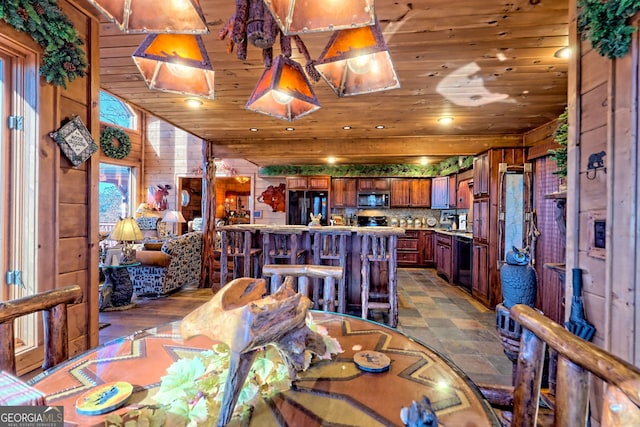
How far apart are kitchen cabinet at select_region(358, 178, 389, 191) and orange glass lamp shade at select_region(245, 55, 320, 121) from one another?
224 inches

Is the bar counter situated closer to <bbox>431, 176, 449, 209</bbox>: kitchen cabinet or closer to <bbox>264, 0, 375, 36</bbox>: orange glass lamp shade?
<bbox>264, 0, 375, 36</bbox>: orange glass lamp shade

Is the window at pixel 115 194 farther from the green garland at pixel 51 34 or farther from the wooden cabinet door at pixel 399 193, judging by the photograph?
the green garland at pixel 51 34

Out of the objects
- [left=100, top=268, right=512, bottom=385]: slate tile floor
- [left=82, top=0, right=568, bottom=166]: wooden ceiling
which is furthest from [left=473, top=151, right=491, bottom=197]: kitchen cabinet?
[left=100, top=268, right=512, bottom=385]: slate tile floor

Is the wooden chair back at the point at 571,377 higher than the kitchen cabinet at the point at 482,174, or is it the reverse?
the kitchen cabinet at the point at 482,174

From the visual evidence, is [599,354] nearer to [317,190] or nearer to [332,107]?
[332,107]

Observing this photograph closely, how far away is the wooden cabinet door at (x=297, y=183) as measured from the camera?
7.32 meters

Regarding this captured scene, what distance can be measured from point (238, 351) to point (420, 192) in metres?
6.95

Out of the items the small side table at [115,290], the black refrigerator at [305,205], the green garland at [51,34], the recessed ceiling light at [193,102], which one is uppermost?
the recessed ceiling light at [193,102]

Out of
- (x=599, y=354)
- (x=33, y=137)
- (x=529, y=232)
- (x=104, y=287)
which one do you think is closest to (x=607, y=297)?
→ (x=599, y=354)

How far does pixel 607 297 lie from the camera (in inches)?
54.2

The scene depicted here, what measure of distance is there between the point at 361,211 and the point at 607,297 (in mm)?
6122

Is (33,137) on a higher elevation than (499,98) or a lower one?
lower

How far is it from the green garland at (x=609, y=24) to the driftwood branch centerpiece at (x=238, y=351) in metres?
1.71

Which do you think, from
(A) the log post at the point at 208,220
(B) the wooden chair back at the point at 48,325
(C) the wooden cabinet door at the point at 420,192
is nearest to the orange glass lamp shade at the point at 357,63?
(B) the wooden chair back at the point at 48,325
